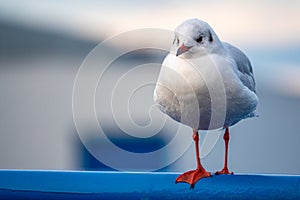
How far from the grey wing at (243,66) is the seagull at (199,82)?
0.05 m

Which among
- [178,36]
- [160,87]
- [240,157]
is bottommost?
[240,157]

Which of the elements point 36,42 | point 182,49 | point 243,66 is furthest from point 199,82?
point 36,42

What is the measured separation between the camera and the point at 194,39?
79.5 inches

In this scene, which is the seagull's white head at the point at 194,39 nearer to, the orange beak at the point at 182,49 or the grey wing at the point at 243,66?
the orange beak at the point at 182,49

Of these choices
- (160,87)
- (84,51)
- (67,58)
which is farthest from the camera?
(84,51)

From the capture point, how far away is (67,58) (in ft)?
19.9

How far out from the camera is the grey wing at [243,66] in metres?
2.20

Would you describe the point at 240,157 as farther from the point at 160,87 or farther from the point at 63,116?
the point at 160,87

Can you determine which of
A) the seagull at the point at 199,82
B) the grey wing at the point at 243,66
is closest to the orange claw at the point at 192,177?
the seagull at the point at 199,82

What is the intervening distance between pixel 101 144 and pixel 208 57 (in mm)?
2757

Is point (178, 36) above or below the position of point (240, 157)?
above

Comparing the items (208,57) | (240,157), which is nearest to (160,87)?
(208,57)

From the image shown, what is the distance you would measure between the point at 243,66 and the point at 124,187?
0.65m

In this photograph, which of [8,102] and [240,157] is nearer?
[240,157]
